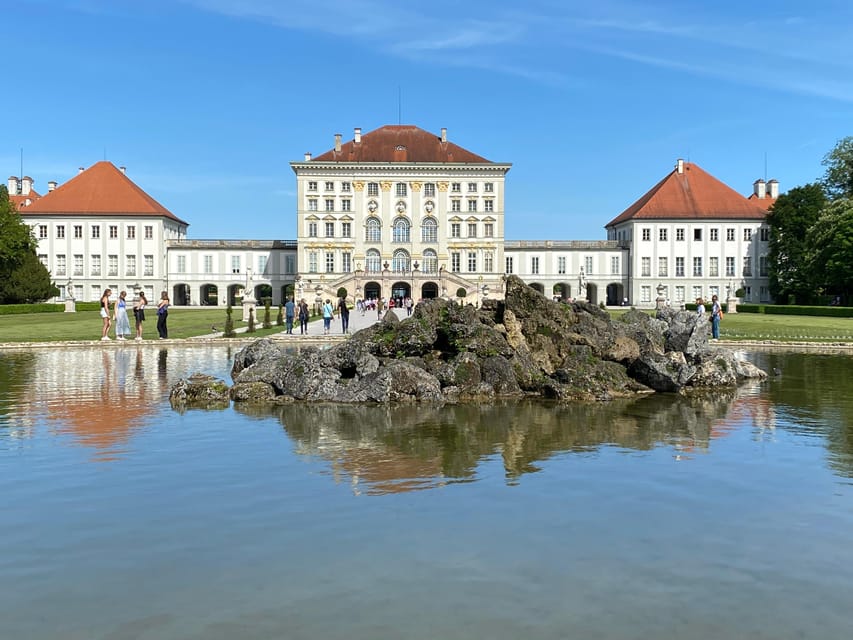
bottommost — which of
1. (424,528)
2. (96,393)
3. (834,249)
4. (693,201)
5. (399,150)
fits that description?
(424,528)

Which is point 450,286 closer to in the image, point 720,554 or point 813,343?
point 813,343

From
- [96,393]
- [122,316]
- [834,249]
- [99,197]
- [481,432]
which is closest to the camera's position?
[481,432]

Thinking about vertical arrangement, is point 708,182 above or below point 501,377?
above

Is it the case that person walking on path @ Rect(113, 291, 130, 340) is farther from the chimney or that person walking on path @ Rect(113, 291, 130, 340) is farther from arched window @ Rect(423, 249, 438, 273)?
the chimney

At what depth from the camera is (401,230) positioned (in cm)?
8188

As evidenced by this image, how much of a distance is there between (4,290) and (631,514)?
200ft

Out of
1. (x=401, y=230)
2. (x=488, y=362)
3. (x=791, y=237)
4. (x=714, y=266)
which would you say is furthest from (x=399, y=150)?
(x=488, y=362)

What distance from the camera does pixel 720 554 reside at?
20.7ft

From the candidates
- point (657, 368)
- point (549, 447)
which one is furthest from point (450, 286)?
point (549, 447)

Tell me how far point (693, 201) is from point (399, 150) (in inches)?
1206

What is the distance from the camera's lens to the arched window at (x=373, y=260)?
81188mm

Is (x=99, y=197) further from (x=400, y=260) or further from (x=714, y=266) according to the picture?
(x=714, y=266)

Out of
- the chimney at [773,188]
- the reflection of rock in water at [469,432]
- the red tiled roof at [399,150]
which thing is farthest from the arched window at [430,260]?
the reflection of rock in water at [469,432]

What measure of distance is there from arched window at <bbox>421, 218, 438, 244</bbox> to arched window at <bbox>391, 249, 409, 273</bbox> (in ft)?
7.78
